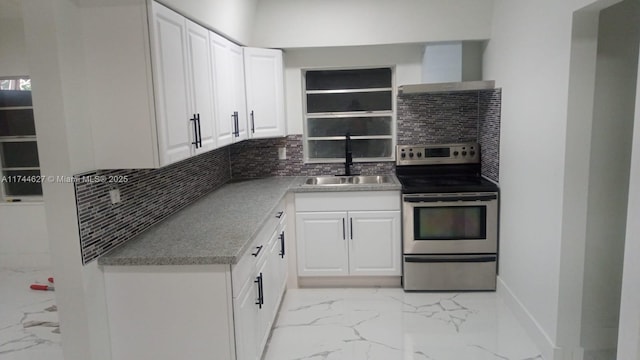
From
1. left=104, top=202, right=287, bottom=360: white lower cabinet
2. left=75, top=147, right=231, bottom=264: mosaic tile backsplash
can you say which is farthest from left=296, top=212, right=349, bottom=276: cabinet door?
left=104, top=202, right=287, bottom=360: white lower cabinet

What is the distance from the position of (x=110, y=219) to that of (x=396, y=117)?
2809 mm

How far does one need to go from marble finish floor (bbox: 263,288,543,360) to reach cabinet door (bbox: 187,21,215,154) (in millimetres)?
1446

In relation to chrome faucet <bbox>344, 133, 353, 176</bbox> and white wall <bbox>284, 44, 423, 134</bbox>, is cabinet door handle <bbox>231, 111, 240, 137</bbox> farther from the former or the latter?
chrome faucet <bbox>344, 133, 353, 176</bbox>

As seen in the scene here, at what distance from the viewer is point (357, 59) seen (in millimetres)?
4227

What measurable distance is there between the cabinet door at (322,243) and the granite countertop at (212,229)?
0.25 metres

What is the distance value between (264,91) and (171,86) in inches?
68.1

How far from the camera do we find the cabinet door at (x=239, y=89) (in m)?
3.49

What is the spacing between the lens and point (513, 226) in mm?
3352

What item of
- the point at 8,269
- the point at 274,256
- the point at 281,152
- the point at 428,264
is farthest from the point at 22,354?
the point at 428,264

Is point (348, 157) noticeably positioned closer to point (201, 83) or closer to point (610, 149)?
point (201, 83)

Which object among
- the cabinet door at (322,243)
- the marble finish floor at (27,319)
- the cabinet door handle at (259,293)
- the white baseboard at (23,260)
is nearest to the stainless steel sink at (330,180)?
the cabinet door at (322,243)

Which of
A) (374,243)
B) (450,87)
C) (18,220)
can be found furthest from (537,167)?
(18,220)

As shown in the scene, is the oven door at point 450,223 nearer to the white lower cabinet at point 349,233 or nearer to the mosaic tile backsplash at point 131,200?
the white lower cabinet at point 349,233

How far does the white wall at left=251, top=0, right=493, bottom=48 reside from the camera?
3762mm
